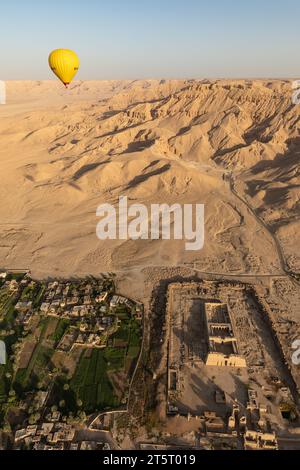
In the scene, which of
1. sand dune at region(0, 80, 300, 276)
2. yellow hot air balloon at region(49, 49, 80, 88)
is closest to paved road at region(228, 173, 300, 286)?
sand dune at region(0, 80, 300, 276)

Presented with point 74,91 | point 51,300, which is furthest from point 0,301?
point 74,91

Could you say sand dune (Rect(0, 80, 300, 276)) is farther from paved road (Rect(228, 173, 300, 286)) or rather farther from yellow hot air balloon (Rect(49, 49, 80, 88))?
yellow hot air balloon (Rect(49, 49, 80, 88))

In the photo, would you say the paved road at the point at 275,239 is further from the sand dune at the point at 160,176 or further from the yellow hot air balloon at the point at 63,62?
the yellow hot air balloon at the point at 63,62

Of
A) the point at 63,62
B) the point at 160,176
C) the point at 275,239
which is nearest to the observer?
the point at 63,62

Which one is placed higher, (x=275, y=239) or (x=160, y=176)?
(x=160, y=176)

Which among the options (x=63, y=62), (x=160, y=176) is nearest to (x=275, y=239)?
(x=160, y=176)

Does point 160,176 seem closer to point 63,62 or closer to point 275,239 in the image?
point 275,239
